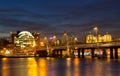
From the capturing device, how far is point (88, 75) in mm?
48250

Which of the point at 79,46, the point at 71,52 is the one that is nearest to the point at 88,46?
the point at 79,46

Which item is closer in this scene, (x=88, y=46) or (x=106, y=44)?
(x=106, y=44)

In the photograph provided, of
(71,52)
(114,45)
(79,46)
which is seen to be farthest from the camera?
(71,52)

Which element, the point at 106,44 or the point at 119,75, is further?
the point at 106,44

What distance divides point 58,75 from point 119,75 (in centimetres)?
759

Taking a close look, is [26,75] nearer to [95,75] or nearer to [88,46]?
[95,75]

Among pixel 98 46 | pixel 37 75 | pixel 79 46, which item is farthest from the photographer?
pixel 79 46

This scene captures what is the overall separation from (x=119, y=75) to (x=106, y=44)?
4189 inches

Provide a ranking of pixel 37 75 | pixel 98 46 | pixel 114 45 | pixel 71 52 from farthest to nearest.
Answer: pixel 71 52 → pixel 98 46 → pixel 114 45 → pixel 37 75

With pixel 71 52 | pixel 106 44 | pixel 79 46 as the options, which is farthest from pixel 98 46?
pixel 71 52

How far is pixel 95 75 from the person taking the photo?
156ft

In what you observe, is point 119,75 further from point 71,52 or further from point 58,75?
point 71,52

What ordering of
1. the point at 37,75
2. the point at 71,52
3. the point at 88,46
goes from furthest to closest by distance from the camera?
the point at 71,52 → the point at 88,46 → the point at 37,75

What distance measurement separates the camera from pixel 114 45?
147 meters
